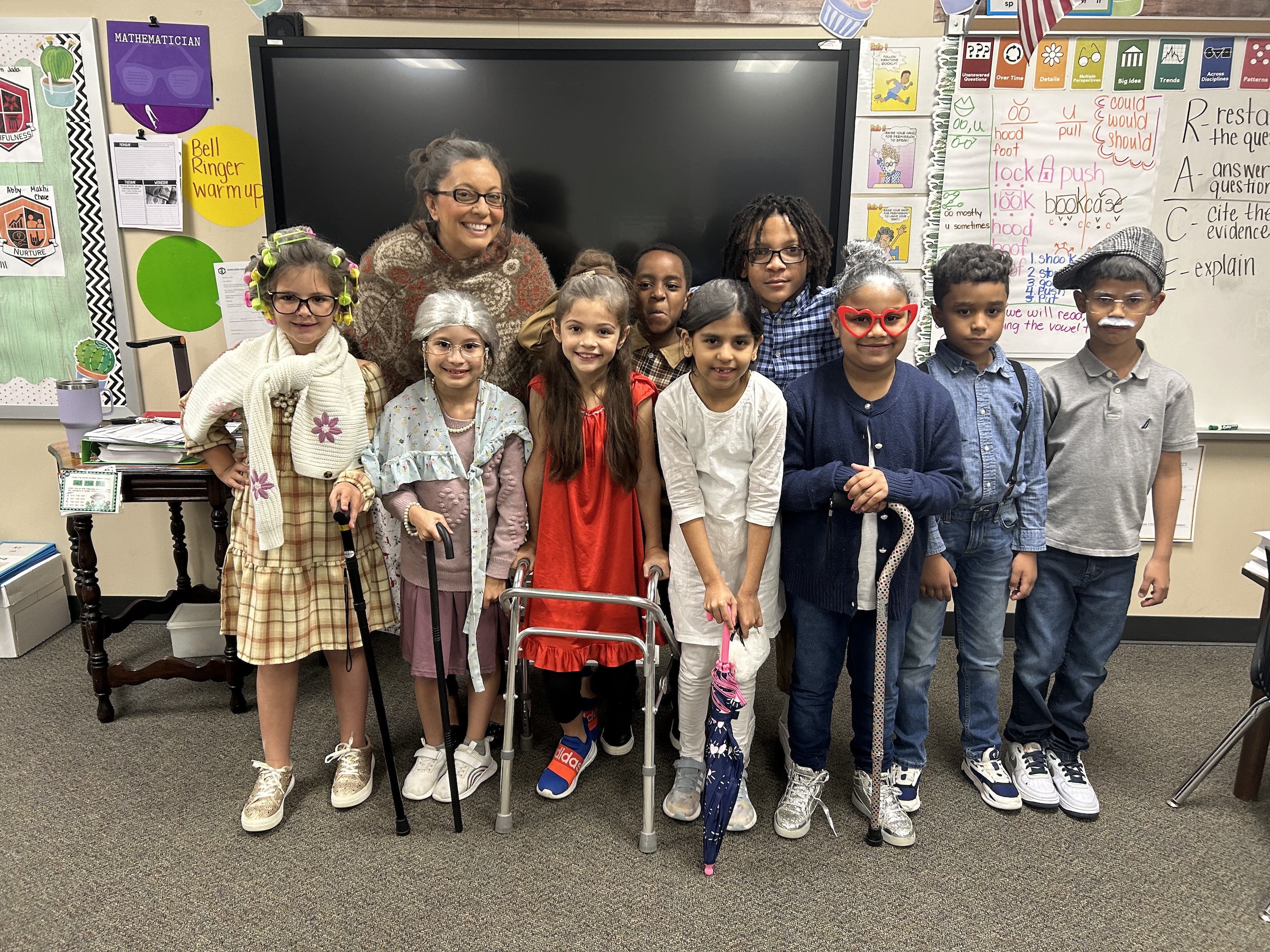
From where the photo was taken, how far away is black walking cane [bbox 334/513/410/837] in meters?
1.80

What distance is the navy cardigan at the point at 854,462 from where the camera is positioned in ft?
5.74

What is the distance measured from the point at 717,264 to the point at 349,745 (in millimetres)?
1867

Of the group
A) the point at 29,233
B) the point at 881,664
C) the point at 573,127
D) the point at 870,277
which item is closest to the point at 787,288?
the point at 870,277

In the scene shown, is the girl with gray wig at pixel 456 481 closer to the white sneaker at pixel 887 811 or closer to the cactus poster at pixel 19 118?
the white sneaker at pixel 887 811

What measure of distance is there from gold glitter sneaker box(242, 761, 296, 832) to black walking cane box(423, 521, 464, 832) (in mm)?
428

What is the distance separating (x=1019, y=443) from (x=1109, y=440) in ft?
0.81

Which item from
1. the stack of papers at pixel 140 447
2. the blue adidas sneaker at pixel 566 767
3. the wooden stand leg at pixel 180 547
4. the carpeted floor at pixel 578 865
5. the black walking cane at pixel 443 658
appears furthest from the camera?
the wooden stand leg at pixel 180 547

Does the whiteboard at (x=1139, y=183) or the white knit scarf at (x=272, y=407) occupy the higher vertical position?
the whiteboard at (x=1139, y=183)

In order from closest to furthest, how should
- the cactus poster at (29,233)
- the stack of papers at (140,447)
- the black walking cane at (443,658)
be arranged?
the black walking cane at (443,658)
the stack of papers at (140,447)
the cactus poster at (29,233)

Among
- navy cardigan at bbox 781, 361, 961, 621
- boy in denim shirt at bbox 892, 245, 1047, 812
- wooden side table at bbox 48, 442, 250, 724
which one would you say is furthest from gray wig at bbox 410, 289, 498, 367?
boy in denim shirt at bbox 892, 245, 1047, 812

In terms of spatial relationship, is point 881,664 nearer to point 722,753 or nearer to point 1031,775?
point 722,753

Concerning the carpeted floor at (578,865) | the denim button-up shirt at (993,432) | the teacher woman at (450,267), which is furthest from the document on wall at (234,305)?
the denim button-up shirt at (993,432)

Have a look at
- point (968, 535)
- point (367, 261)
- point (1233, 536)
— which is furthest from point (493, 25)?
point (1233, 536)

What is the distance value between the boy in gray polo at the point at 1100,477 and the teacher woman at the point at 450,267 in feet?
4.59
